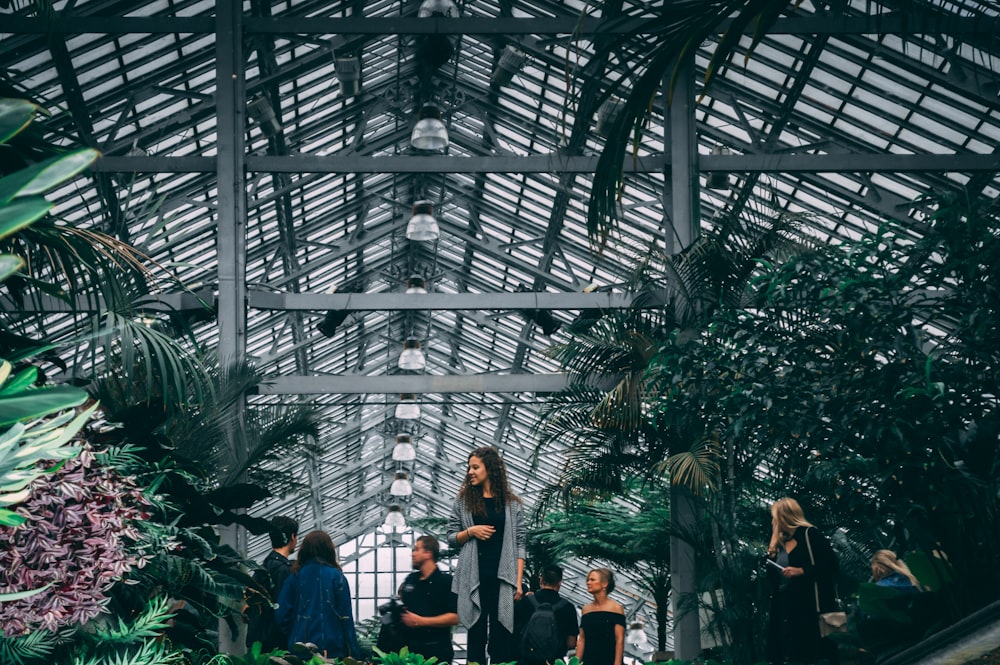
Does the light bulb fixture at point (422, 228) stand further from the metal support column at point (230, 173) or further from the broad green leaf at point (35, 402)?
the broad green leaf at point (35, 402)

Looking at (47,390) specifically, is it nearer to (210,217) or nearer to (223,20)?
(223,20)

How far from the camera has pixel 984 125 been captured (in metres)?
9.62

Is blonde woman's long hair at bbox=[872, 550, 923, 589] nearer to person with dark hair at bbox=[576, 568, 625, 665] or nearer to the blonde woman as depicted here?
the blonde woman

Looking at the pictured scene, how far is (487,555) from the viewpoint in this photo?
173 inches

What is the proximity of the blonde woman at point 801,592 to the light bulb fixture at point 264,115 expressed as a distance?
8.06 metres

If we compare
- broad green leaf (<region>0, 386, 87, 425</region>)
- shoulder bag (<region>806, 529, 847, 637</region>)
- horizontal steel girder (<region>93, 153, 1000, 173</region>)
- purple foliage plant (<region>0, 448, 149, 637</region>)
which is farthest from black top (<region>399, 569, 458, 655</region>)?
horizontal steel girder (<region>93, 153, 1000, 173</region>)

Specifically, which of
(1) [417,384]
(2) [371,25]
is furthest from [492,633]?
(1) [417,384]

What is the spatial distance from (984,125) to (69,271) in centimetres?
851

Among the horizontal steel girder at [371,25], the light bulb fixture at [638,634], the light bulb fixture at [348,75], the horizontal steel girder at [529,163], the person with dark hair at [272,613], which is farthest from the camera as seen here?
the light bulb fixture at [638,634]

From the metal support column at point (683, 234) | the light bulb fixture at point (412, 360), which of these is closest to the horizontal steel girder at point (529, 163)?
the metal support column at point (683, 234)

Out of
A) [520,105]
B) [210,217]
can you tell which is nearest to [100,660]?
[520,105]

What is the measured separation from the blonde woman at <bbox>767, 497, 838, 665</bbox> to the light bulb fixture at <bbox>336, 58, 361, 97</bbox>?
713 centimetres

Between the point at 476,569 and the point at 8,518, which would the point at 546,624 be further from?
the point at 8,518

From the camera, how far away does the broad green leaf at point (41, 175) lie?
99 cm
